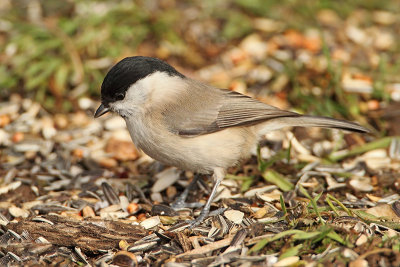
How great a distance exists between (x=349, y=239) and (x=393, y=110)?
7.16 feet

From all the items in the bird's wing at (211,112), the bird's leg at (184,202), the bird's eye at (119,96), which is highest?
the bird's eye at (119,96)

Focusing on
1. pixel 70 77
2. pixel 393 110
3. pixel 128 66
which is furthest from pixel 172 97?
pixel 393 110

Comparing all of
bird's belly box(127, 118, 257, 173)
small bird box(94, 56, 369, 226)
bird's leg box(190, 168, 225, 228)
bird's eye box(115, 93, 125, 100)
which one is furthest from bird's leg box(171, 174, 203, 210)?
bird's eye box(115, 93, 125, 100)

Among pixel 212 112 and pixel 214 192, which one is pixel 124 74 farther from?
pixel 214 192

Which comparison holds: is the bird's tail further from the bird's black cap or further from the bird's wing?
the bird's black cap

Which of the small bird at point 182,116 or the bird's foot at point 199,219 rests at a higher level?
the small bird at point 182,116

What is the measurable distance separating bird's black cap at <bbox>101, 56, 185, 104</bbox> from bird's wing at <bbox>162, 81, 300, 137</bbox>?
30 centimetres

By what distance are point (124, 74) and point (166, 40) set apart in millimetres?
2393

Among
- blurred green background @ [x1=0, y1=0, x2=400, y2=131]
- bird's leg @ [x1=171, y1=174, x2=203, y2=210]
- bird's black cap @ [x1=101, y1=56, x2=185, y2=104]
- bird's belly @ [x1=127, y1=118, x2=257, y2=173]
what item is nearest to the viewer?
bird's black cap @ [x1=101, y1=56, x2=185, y2=104]

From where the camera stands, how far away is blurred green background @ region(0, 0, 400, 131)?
4824mm

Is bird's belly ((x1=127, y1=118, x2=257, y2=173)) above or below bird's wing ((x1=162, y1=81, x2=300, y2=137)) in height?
below

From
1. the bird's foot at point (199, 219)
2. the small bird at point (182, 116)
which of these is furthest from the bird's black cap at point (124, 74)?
the bird's foot at point (199, 219)

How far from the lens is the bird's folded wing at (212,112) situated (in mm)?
3346

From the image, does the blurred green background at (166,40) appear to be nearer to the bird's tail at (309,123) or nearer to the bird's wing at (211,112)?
the bird's tail at (309,123)
